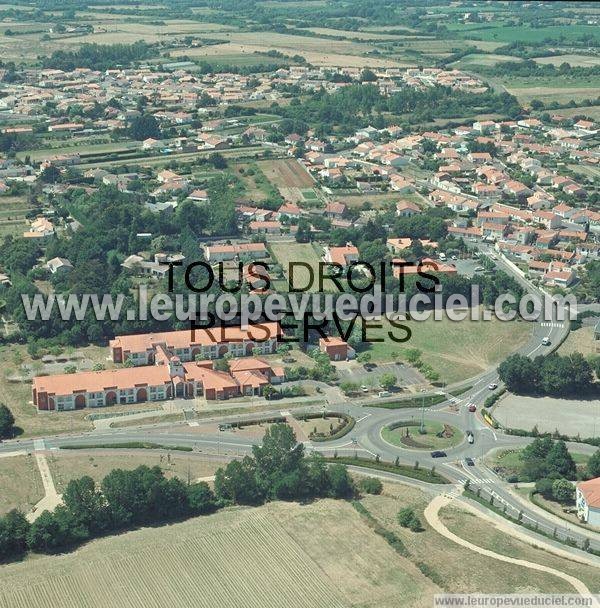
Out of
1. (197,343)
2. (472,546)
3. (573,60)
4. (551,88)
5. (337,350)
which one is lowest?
(472,546)

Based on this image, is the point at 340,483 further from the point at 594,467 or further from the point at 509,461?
the point at 594,467

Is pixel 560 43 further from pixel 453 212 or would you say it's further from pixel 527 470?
pixel 527 470

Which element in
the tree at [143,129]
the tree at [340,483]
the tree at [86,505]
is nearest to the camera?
the tree at [86,505]

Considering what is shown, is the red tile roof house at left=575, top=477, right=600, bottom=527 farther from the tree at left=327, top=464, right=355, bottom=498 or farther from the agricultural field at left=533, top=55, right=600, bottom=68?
the agricultural field at left=533, top=55, right=600, bottom=68

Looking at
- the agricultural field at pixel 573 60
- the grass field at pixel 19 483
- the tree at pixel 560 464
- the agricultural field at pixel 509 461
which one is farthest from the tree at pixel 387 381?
the agricultural field at pixel 573 60

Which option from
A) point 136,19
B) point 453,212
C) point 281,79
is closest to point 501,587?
point 453,212

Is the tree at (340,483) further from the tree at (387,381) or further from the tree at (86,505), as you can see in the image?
the tree at (387,381)

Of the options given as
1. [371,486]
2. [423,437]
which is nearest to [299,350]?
[423,437]
